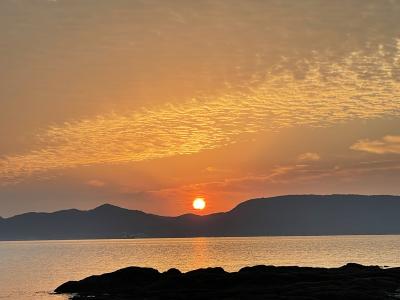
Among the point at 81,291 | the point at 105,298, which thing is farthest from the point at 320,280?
the point at 81,291

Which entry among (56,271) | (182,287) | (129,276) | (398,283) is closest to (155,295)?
(182,287)

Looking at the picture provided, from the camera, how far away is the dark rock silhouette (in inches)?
2893

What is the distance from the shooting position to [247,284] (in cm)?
8494

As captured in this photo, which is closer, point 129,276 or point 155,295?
point 155,295

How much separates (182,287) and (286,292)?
57.9 feet

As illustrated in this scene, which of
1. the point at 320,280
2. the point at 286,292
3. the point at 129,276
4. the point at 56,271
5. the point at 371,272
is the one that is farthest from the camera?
the point at 56,271

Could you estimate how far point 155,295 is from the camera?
268 feet

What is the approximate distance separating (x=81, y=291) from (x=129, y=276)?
826cm

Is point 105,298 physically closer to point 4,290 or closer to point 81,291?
point 81,291

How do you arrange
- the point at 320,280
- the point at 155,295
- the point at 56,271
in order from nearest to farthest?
the point at 155,295, the point at 320,280, the point at 56,271

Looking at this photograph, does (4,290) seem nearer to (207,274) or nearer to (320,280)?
(207,274)

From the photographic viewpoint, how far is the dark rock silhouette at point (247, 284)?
7349 centimetres

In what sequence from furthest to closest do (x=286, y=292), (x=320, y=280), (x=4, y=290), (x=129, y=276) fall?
(x=4, y=290), (x=129, y=276), (x=320, y=280), (x=286, y=292)

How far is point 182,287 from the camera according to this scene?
3388 inches
